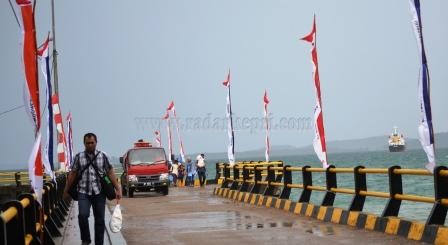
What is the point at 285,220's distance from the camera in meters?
17.4

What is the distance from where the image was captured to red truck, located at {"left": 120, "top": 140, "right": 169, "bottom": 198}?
116 ft

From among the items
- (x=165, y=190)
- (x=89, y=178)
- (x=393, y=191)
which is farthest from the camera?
(x=165, y=190)

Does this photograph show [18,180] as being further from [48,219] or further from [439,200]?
[439,200]

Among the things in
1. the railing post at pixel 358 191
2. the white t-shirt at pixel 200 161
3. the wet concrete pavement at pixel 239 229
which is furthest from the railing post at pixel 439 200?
the white t-shirt at pixel 200 161

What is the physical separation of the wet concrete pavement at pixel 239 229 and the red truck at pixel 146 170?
13.8 metres

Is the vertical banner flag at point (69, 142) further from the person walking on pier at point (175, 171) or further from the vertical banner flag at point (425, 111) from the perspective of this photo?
the vertical banner flag at point (425, 111)

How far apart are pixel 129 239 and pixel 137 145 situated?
888 inches

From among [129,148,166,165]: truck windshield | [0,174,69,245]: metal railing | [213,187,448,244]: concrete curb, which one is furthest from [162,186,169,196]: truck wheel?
[0,174,69,245]: metal railing

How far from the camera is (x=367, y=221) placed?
14.7 meters

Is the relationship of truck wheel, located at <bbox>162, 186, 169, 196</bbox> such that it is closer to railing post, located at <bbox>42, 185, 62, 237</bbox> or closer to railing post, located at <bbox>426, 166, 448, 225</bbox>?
railing post, located at <bbox>42, 185, 62, 237</bbox>

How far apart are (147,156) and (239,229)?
20.9 meters

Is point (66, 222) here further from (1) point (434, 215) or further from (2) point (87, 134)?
(1) point (434, 215)

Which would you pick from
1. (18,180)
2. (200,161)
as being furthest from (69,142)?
(18,180)

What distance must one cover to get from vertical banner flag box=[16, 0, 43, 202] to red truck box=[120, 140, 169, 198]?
24462 millimetres
